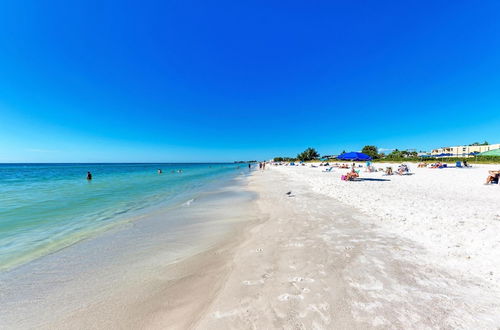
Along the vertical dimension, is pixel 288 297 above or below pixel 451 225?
below

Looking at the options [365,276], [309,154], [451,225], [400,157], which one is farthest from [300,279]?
[309,154]

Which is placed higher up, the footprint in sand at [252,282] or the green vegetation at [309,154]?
the green vegetation at [309,154]

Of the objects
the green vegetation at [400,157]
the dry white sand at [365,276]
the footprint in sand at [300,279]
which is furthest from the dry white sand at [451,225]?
the green vegetation at [400,157]

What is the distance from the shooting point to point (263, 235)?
5.38 metres

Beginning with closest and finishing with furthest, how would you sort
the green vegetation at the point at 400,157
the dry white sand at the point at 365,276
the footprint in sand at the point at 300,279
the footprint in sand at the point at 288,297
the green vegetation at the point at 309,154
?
the dry white sand at the point at 365,276 → the footprint in sand at the point at 288,297 → the footprint in sand at the point at 300,279 → the green vegetation at the point at 400,157 → the green vegetation at the point at 309,154

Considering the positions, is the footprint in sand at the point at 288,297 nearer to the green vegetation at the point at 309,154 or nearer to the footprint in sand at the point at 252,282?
the footprint in sand at the point at 252,282

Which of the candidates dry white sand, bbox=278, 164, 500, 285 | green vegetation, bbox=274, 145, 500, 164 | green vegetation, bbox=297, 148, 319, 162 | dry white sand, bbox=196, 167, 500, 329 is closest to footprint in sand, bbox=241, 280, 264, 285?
dry white sand, bbox=196, 167, 500, 329

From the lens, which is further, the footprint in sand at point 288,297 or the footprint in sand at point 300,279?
the footprint in sand at point 300,279

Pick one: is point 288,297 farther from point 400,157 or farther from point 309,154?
point 309,154

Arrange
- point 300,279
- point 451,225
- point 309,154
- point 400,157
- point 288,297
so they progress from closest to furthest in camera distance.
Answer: point 288,297, point 300,279, point 451,225, point 400,157, point 309,154

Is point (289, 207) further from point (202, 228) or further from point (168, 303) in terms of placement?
point (168, 303)

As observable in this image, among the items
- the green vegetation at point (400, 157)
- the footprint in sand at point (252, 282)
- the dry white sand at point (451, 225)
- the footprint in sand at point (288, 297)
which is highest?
the green vegetation at point (400, 157)

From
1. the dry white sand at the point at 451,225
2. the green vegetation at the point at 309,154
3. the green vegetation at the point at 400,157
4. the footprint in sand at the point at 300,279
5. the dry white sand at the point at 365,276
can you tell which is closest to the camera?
the dry white sand at the point at 365,276

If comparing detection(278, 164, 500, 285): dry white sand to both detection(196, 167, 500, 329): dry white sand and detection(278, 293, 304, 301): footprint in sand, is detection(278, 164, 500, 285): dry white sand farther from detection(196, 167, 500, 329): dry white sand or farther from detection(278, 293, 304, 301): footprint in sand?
detection(278, 293, 304, 301): footprint in sand
